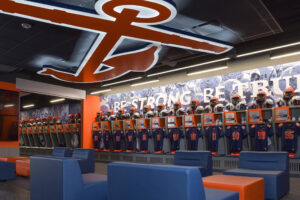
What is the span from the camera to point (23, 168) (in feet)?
23.4

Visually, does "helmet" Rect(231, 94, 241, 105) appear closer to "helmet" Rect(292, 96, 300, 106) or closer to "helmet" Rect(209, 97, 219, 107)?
"helmet" Rect(209, 97, 219, 107)

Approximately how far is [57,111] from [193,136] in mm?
10348

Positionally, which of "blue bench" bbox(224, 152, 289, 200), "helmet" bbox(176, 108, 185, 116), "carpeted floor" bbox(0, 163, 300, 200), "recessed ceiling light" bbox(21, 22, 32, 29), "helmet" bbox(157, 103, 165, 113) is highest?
"recessed ceiling light" bbox(21, 22, 32, 29)

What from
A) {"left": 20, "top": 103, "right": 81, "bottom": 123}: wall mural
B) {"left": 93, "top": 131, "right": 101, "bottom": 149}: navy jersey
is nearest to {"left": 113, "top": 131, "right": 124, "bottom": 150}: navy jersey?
{"left": 93, "top": 131, "right": 101, "bottom": 149}: navy jersey

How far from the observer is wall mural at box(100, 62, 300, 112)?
26.6 feet

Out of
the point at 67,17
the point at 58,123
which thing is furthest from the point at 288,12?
the point at 58,123

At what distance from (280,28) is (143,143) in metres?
6.41

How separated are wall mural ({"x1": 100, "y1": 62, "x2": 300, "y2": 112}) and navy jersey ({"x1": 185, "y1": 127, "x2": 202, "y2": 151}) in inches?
49.6

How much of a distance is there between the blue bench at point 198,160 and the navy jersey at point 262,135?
9.97ft

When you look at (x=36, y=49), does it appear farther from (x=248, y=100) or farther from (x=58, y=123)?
(x=58, y=123)

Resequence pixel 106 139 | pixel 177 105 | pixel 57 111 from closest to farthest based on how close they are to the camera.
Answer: pixel 177 105
pixel 106 139
pixel 57 111

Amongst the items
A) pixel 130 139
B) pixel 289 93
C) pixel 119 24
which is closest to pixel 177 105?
pixel 130 139

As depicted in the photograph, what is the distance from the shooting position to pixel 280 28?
21.7ft

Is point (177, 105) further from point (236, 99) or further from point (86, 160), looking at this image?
point (86, 160)
